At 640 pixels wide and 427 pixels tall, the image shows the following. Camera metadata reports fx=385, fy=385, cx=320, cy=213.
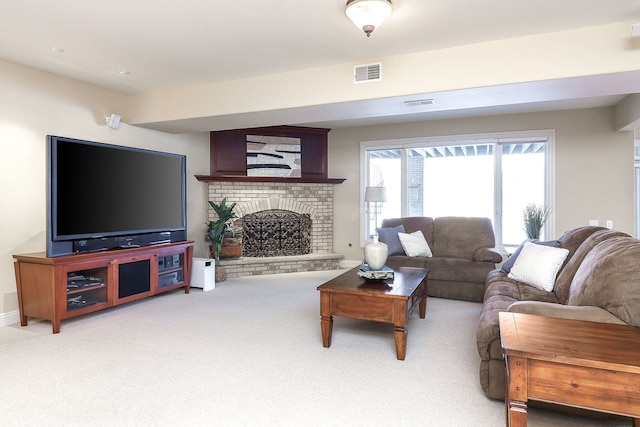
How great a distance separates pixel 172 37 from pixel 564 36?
3165 millimetres

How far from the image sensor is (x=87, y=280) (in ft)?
12.6

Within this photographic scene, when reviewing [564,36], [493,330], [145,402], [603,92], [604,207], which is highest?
[564,36]

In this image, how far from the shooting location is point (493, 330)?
2229 mm

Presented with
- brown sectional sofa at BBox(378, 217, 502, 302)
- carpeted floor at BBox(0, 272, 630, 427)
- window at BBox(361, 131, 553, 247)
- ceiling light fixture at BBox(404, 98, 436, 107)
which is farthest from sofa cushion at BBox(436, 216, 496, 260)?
ceiling light fixture at BBox(404, 98, 436, 107)

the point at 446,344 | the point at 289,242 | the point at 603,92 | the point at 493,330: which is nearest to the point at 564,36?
the point at 603,92

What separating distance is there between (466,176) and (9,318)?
20.1ft

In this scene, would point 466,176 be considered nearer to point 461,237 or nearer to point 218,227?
point 461,237

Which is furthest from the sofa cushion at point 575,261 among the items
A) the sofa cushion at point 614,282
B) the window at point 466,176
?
the window at point 466,176

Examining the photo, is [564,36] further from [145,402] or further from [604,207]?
[145,402]

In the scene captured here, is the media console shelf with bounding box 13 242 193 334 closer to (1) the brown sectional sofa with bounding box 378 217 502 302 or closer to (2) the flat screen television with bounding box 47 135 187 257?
(2) the flat screen television with bounding box 47 135 187 257

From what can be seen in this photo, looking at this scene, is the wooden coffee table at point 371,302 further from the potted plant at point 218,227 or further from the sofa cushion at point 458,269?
the potted plant at point 218,227

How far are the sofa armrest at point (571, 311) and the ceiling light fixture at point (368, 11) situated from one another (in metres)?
2.02

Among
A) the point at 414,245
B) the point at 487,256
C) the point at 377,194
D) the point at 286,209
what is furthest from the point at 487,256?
the point at 286,209

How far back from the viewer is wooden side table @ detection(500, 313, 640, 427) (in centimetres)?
144
